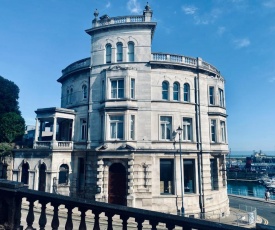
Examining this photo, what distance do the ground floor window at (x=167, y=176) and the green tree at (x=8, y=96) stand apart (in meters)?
31.9

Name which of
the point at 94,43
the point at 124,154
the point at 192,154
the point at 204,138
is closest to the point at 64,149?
the point at 124,154

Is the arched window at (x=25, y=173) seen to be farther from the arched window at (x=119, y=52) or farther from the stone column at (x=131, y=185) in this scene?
the arched window at (x=119, y=52)

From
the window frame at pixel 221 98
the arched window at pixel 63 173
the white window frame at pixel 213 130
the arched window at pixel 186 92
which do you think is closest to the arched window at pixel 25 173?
the arched window at pixel 63 173

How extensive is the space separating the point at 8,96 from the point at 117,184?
3138cm

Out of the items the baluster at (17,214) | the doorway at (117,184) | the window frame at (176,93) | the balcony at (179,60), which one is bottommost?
the doorway at (117,184)

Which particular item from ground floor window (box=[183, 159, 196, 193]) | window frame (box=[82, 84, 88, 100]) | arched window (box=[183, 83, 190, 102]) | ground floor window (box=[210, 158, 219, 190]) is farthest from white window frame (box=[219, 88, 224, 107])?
window frame (box=[82, 84, 88, 100])

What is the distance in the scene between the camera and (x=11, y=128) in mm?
31906

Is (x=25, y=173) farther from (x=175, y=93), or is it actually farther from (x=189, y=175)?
(x=175, y=93)

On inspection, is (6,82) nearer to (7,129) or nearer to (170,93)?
(7,129)

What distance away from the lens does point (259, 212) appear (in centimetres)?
2602

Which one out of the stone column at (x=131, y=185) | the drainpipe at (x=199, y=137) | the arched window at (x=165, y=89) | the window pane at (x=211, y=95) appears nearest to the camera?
the stone column at (x=131, y=185)

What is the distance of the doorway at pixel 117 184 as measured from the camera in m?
21.0

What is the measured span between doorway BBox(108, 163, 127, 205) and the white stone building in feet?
0.31

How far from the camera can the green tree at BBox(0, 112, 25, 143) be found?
103ft
